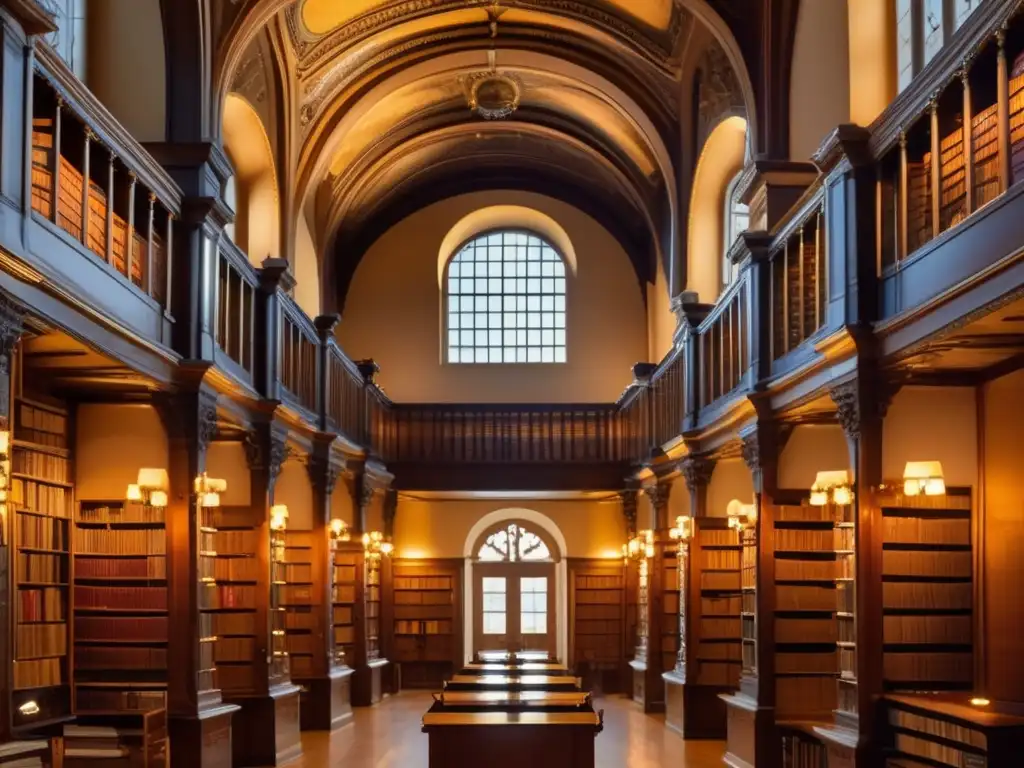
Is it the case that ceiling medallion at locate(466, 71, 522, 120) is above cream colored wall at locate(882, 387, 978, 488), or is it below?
above

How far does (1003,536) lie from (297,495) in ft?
26.0

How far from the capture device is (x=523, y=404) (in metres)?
19.5

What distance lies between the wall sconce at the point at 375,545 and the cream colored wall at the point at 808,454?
7.56m

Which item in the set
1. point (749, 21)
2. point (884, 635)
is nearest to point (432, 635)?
point (749, 21)

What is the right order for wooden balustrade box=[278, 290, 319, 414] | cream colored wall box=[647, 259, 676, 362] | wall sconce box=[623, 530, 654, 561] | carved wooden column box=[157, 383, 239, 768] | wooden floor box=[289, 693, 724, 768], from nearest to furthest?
carved wooden column box=[157, 383, 239, 768]
wooden floor box=[289, 693, 724, 768]
wooden balustrade box=[278, 290, 319, 414]
wall sconce box=[623, 530, 654, 561]
cream colored wall box=[647, 259, 676, 362]

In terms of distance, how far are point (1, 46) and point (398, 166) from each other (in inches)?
551

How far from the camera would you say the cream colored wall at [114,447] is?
10250 mm

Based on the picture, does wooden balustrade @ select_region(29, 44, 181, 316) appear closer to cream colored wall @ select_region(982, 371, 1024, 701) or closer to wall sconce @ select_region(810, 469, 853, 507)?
wall sconce @ select_region(810, 469, 853, 507)

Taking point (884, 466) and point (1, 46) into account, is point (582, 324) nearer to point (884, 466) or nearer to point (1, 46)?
point (884, 466)

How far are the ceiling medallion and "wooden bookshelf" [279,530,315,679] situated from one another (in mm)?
6198

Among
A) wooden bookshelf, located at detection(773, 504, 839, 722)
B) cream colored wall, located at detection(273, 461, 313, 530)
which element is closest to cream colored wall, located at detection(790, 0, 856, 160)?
wooden bookshelf, located at detection(773, 504, 839, 722)

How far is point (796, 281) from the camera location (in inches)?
412

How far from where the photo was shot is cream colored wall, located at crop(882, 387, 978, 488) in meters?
8.94

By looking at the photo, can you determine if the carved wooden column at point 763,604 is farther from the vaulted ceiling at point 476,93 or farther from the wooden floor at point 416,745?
the vaulted ceiling at point 476,93
